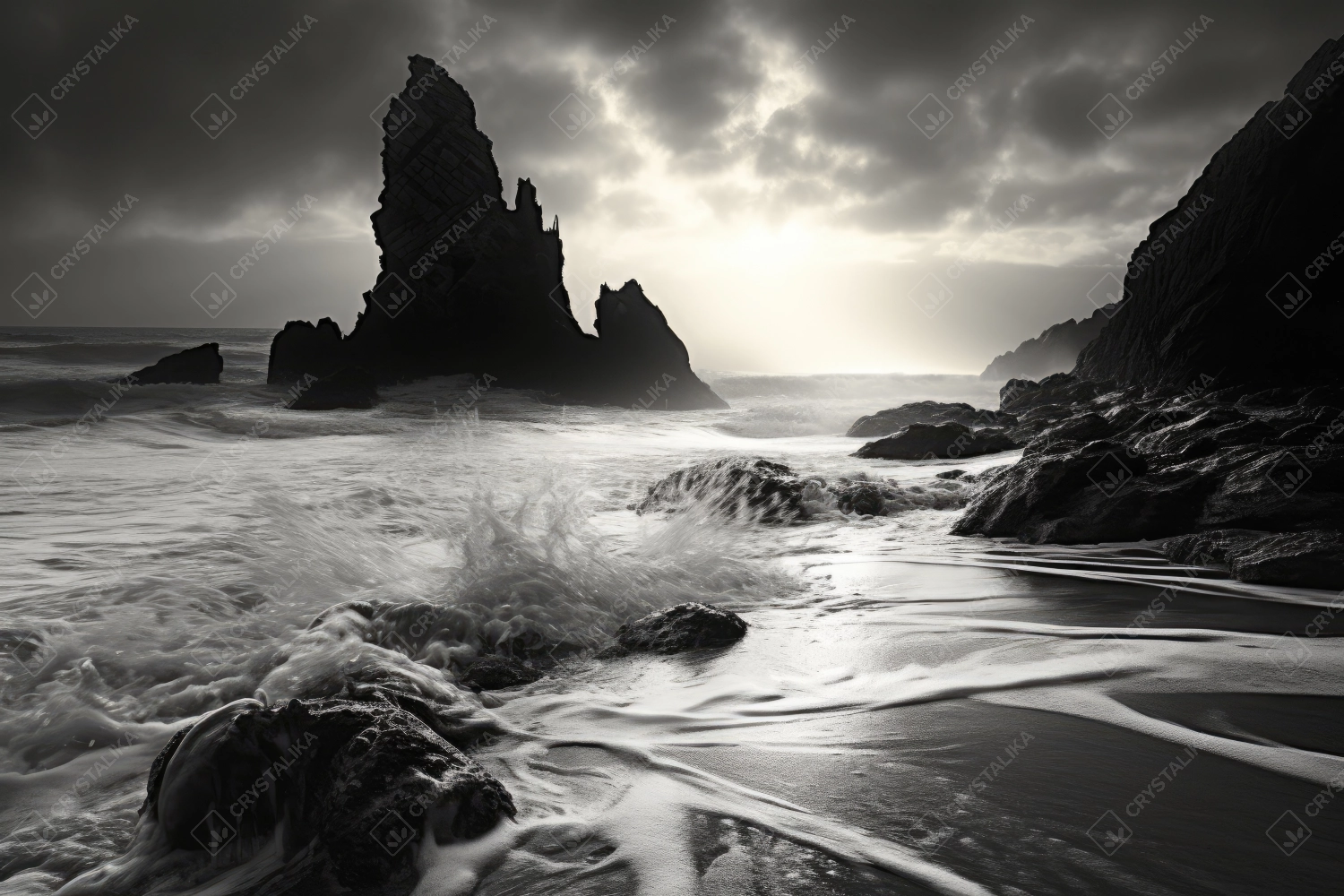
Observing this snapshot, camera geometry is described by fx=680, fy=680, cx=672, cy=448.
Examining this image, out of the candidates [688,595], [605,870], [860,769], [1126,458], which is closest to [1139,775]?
[860,769]

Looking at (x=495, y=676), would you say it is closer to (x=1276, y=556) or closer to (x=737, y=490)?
(x=1276, y=556)

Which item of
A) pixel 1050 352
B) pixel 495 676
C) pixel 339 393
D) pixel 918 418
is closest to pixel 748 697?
pixel 495 676

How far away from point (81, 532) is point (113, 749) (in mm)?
4225

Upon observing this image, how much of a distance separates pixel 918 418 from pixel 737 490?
13.2 meters

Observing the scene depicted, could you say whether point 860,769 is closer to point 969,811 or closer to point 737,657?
point 969,811

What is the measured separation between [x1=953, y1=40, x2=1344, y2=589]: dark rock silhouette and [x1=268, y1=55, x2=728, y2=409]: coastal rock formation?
2083 cm

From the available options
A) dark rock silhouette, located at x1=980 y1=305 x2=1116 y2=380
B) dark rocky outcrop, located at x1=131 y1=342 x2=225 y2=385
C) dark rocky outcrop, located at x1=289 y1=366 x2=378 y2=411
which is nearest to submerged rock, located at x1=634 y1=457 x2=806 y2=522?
dark rocky outcrop, located at x1=289 y1=366 x2=378 y2=411

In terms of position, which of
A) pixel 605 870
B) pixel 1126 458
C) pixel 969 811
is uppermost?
pixel 1126 458

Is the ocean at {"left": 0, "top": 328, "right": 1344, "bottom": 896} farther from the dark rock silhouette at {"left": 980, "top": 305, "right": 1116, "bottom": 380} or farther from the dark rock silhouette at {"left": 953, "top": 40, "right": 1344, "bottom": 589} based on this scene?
the dark rock silhouette at {"left": 980, "top": 305, "right": 1116, "bottom": 380}

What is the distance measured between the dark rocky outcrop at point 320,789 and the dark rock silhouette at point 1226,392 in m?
4.34

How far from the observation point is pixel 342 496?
7.80 m

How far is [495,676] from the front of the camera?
2930mm

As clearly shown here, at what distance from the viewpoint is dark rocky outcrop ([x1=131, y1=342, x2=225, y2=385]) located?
83.2ft

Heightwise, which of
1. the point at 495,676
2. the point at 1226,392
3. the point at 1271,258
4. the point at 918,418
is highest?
the point at 1271,258
